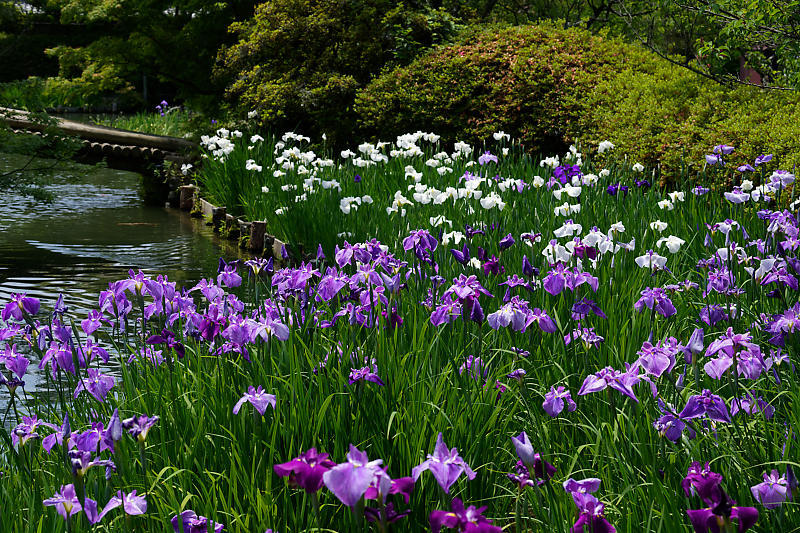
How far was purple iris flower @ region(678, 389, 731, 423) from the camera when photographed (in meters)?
1.72

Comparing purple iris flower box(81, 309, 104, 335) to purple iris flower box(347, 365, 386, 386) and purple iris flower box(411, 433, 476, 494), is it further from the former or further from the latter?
purple iris flower box(411, 433, 476, 494)

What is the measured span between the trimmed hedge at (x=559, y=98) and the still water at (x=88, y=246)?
3568 millimetres

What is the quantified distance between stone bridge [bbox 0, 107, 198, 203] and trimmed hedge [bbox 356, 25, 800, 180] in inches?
124

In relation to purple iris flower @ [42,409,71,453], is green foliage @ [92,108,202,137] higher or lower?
lower

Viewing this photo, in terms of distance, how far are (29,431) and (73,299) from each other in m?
4.15

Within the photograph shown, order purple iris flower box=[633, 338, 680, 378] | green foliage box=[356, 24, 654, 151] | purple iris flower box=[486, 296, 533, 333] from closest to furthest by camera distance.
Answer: purple iris flower box=[633, 338, 680, 378]
purple iris flower box=[486, 296, 533, 333]
green foliage box=[356, 24, 654, 151]

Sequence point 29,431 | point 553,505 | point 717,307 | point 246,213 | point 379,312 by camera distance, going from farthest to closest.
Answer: point 246,213 < point 379,312 < point 717,307 < point 29,431 < point 553,505

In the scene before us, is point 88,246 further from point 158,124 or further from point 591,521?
point 158,124

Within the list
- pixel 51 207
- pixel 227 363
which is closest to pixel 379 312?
pixel 227 363

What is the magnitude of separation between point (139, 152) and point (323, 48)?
3.42 m

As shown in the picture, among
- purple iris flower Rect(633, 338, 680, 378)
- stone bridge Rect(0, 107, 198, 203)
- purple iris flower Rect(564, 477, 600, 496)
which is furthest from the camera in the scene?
stone bridge Rect(0, 107, 198, 203)

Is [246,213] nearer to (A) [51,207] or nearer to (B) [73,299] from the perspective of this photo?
(B) [73,299]

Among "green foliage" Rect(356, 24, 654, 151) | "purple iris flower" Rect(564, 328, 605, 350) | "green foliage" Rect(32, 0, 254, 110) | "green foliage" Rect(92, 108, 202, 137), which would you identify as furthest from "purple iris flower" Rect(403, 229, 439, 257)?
"green foliage" Rect(92, 108, 202, 137)

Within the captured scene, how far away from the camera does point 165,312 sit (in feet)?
9.95
